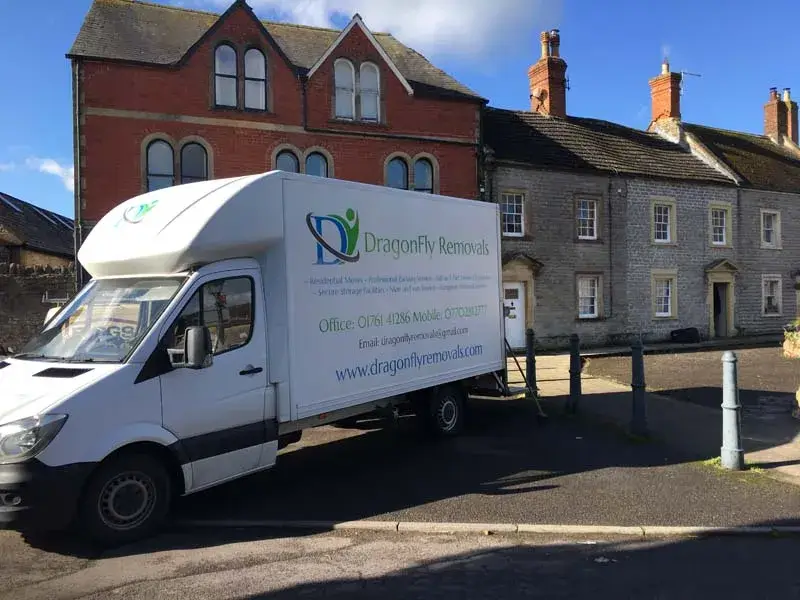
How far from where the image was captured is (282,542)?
5141 mm

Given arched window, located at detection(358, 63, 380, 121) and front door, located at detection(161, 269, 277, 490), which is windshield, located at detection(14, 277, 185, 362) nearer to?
front door, located at detection(161, 269, 277, 490)

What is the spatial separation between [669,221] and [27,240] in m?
→ 27.3

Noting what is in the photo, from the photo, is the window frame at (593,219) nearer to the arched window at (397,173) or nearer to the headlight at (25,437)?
the arched window at (397,173)

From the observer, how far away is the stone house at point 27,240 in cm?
2758

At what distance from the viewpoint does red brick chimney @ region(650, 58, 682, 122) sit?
28.8 m

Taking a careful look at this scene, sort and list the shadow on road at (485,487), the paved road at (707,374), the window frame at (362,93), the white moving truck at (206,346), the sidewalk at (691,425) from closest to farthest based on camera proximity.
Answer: the white moving truck at (206,346)
the shadow on road at (485,487)
the sidewalk at (691,425)
the paved road at (707,374)
the window frame at (362,93)

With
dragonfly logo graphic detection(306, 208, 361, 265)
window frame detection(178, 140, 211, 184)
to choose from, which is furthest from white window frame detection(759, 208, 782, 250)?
dragonfly logo graphic detection(306, 208, 361, 265)

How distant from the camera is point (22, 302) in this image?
20.6m

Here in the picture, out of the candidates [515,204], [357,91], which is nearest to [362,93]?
[357,91]

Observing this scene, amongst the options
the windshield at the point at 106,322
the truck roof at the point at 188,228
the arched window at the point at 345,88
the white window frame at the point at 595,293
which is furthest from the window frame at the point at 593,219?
the windshield at the point at 106,322

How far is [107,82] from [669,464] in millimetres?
16190

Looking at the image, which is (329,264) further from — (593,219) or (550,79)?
(550,79)

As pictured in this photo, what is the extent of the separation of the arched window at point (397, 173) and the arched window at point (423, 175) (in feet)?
1.13

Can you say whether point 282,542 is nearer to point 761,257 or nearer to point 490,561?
point 490,561
